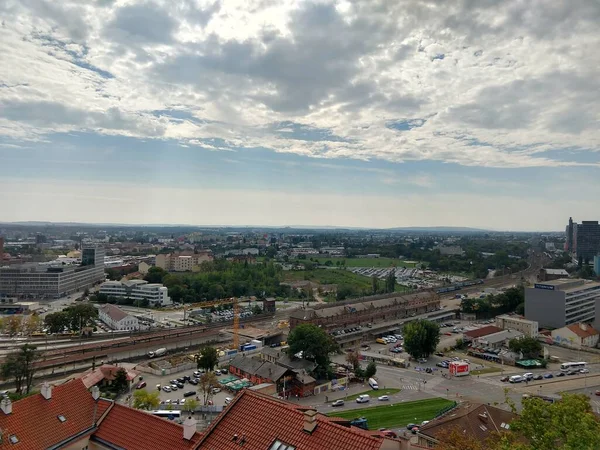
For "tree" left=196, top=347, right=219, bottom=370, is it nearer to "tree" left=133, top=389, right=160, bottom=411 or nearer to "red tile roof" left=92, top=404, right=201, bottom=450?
"tree" left=133, top=389, right=160, bottom=411

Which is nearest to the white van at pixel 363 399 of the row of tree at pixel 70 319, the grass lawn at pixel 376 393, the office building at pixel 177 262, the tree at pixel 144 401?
the grass lawn at pixel 376 393

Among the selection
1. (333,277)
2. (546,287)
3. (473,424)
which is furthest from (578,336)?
(333,277)

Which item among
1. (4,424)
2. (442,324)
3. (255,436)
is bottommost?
(442,324)

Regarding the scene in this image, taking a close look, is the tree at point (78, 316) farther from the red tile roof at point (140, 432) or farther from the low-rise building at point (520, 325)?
the low-rise building at point (520, 325)

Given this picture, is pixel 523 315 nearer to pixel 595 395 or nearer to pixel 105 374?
pixel 595 395

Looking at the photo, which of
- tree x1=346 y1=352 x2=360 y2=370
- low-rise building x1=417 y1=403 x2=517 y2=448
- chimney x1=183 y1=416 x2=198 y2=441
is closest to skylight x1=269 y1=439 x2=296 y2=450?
chimney x1=183 y1=416 x2=198 y2=441

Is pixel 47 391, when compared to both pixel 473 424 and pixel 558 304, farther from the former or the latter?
pixel 558 304

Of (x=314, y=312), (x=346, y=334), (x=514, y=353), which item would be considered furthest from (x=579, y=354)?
(x=314, y=312)
